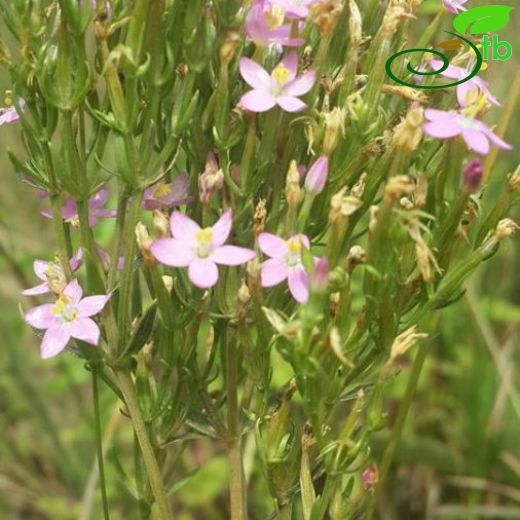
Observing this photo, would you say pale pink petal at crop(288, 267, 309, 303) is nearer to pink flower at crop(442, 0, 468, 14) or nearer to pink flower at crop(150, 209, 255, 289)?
pink flower at crop(150, 209, 255, 289)

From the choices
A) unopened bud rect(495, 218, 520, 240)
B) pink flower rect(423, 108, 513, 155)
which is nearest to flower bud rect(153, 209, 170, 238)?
pink flower rect(423, 108, 513, 155)

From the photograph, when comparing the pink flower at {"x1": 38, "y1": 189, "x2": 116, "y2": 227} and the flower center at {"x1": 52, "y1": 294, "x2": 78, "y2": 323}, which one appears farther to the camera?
the pink flower at {"x1": 38, "y1": 189, "x2": 116, "y2": 227}

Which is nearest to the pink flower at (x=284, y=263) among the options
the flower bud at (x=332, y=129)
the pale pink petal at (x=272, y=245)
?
the pale pink petal at (x=272, y=245)

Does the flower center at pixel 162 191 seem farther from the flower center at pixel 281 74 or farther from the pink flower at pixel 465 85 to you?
the pink flower at pixel 465 85

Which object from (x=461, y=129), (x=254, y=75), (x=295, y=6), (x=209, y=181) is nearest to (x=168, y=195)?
(x=209, y=181)

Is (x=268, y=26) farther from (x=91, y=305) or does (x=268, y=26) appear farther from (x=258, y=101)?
(x=91, y=305)

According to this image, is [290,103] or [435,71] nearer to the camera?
[290,103]

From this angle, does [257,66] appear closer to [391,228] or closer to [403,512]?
[391,228]
